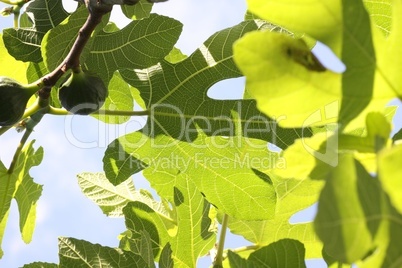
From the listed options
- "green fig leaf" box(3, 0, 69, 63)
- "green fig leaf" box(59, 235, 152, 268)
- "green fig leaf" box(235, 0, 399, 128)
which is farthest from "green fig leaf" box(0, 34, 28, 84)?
"green fig leaf" box(235, 0, 399, 128)

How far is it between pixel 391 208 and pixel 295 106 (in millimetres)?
299

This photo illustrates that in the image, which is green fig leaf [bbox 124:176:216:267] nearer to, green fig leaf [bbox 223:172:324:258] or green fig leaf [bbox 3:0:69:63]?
green fig leaf [bbox 223:172:324:258]

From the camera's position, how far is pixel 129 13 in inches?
110

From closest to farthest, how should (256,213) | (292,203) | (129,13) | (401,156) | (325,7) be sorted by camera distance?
(401,156) < (325,7) < (256,213) < (292,203) < (129,13)

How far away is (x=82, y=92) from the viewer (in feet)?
7.06

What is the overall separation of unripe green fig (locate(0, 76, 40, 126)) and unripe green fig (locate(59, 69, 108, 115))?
12 cm

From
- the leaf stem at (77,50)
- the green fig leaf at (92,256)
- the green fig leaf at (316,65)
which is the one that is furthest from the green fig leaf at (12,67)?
the green fig leaf at (316,65)

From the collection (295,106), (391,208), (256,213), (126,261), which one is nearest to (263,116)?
(256,213)

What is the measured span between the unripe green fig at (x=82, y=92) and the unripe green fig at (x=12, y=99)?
12 centimetres

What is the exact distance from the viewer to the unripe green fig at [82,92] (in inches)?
84.5

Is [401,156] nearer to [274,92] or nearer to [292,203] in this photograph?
[274,92]

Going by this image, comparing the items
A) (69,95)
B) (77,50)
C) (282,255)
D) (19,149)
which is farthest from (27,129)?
(282,255)

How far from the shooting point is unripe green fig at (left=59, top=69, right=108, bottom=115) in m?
2.15

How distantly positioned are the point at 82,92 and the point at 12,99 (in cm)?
24
